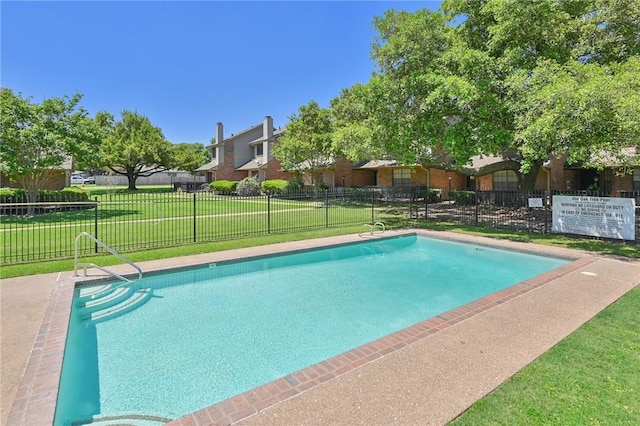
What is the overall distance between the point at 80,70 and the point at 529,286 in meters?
26.6

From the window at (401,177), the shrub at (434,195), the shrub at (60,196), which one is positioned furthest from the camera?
the window at (401,177)

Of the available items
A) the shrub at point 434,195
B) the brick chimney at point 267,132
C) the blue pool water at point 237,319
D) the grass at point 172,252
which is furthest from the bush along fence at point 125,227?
the brick chimney at point 267,132

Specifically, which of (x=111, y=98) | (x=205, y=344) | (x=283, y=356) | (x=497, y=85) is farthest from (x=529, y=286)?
(x=111, y=98)

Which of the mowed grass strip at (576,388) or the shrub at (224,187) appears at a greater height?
the shrub at (224,187)

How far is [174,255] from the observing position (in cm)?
998

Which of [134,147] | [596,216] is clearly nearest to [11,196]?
[134,147]

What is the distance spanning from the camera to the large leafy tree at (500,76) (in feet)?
36.0

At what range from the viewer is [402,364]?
3.98 m

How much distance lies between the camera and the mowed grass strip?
10.1 ft

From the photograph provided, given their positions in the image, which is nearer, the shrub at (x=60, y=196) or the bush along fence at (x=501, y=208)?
the bush along fence at (x=501, y=208)

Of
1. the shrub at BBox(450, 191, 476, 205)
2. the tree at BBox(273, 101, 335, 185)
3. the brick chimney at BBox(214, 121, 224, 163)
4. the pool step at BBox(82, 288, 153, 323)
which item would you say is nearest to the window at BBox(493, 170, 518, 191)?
the shrub at BBox(450, 191, 476, 205)

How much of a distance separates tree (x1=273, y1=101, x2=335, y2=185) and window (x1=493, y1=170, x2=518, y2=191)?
12.7m

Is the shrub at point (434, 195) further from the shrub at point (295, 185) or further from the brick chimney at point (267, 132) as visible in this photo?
the brick chimney at point (267, 132)

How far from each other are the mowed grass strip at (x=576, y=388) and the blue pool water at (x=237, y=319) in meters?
2.55
